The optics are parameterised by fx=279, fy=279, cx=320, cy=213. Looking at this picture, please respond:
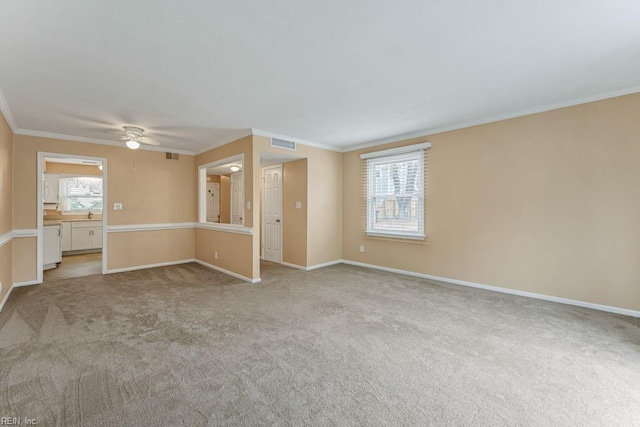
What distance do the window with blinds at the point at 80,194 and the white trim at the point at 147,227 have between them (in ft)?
12.5

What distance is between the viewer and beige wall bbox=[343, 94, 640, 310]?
10.6ft

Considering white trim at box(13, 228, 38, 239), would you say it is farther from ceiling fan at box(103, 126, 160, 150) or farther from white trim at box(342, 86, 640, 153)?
white trim at box(342, 86, 640, 153)

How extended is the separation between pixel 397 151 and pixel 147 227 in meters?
5.22

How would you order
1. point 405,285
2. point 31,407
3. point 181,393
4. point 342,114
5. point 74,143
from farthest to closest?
point 74,143, point 405,285, point 342,114, point 181,393, point 31,407

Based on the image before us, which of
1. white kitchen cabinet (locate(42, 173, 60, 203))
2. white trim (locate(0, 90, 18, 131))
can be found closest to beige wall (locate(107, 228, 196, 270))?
white trim (locate(0, 90, 18, 131))

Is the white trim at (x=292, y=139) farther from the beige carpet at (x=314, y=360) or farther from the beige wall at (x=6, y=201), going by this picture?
the beige wall at (x=6, y=201)

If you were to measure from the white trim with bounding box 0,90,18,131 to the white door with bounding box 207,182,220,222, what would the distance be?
459 centimetres

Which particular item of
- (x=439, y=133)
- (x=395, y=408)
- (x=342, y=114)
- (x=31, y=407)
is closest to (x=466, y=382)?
(x=395, y=408)

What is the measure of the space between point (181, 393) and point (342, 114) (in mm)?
3525

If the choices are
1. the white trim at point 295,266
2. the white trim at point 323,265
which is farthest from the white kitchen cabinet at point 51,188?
the white trim at point 323,265

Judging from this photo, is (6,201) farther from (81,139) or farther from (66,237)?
(66,237)

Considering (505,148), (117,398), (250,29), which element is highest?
(250,29)

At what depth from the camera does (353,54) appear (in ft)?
7.78

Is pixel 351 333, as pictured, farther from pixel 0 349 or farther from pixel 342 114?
pixel 0 349
